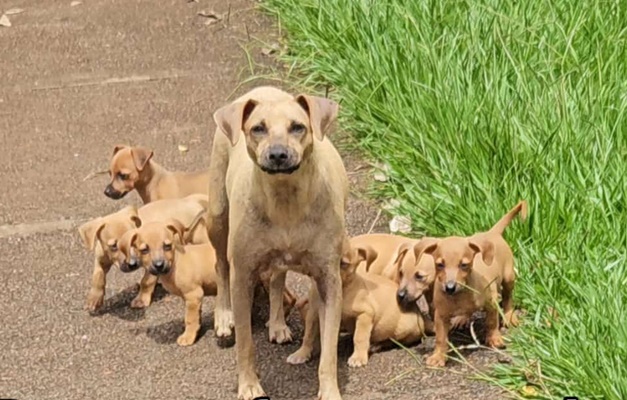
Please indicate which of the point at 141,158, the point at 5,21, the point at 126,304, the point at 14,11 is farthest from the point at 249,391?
the point at 14,11

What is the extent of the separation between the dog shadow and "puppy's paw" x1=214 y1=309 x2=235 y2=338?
1.64ft

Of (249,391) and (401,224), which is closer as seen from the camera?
(249,391)

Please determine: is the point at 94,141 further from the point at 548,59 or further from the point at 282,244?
the point at 282,244

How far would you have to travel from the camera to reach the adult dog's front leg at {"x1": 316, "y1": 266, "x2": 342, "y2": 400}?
643 centimetres

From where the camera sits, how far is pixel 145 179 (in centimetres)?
872

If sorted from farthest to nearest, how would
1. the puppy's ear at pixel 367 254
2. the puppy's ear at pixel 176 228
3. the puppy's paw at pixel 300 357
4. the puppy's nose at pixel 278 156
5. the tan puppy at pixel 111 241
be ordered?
the tan puppy at pixel 111 241, the puppy's ear at pixel 176 228, the puppy's ear at pixel 367 254, the puppy's paw at pixel 300 357, the puppy's nose at pixel 278 156

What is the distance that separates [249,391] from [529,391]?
1183mm

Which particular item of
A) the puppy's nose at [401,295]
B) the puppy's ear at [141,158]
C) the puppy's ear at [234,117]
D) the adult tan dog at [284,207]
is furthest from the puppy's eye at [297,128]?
the puppy's ear at [141,158]

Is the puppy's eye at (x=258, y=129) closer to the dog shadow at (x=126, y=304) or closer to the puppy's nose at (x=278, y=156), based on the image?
the puppy's nose at (x=278, y=156)

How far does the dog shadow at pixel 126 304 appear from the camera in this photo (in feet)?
24.8

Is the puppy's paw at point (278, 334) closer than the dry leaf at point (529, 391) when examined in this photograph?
No

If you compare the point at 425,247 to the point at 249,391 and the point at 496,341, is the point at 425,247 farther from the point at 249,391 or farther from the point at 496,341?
the point at 249,391

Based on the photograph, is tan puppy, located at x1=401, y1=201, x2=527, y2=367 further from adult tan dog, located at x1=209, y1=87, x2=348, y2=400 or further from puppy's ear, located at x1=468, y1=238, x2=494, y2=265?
adult tan dog, located at x1=209, y1=87, x2=348, y2=400

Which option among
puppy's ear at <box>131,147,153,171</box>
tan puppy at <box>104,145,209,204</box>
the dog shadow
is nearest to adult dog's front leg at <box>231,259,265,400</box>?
the dog shadow
